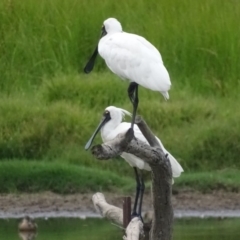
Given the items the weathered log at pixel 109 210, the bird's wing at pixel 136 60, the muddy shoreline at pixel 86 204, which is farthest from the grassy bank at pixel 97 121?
the weathered log at pixel 109 210

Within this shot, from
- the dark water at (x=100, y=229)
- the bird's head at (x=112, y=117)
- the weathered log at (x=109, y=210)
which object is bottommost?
the dark water at (x=100, y=229)

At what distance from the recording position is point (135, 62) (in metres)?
→ 7.20

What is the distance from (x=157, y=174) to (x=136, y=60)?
1.83m

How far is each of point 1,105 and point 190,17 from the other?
3.09 metres

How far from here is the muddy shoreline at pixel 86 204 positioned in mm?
10430

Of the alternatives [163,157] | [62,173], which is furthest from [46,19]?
[163,157]

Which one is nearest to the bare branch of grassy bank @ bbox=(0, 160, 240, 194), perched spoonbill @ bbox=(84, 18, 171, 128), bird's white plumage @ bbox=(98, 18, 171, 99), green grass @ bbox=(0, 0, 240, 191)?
perched spoonbill @ bbox=(84, 18, 171, 128)

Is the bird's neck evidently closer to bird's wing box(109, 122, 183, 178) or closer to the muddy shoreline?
bird's wing box(109, 122, 183, 178)

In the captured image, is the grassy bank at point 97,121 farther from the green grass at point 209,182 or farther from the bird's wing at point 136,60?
the bird's wing at point 136,60

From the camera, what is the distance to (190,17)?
1413 cm

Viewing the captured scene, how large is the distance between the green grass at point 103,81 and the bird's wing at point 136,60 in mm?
3798

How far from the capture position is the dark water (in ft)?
30.3

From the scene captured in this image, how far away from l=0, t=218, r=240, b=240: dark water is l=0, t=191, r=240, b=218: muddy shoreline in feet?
0.70

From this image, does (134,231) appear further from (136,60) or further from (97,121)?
(97,121)
